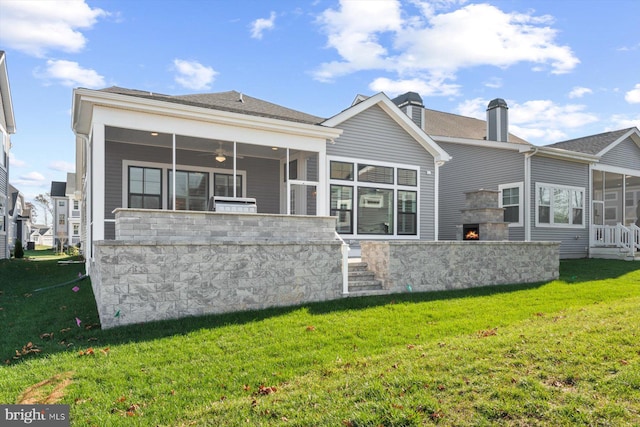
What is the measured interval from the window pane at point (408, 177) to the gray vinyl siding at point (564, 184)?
197 inches

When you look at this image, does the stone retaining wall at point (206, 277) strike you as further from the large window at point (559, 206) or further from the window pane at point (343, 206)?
the large window at point (559, 206)

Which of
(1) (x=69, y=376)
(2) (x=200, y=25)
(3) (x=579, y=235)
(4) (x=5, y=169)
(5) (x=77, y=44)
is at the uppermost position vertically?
(2) (x=200, y=25)

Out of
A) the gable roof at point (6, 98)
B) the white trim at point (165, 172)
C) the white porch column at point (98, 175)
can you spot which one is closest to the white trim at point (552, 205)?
the white trim at point (165, 172)

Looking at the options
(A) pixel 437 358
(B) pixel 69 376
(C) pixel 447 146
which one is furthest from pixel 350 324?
(C) pixel 447 146

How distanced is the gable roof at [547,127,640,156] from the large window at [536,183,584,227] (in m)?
1.80

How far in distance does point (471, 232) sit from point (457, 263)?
9.30ft

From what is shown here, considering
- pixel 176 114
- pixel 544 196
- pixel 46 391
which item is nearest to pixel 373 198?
pixel 176 114

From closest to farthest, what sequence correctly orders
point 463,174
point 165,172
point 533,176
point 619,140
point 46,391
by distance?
point 46,391, point 165,172, point 533,176, point 463,174, point 619,140

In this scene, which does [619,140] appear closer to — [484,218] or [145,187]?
[484,218]

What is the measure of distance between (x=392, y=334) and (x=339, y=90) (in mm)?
13771

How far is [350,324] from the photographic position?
6.14 metres

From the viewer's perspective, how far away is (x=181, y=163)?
11664 mm

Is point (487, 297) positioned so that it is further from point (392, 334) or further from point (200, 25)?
point (200, 25)

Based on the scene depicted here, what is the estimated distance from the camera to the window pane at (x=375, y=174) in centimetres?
1189
